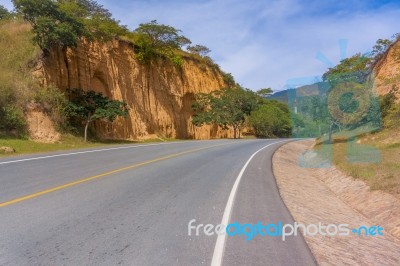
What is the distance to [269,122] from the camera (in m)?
66.6

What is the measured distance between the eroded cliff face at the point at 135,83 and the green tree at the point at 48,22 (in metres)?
2.38

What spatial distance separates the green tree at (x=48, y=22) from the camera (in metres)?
25.3

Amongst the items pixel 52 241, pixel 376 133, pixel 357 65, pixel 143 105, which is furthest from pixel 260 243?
pixel 143 105

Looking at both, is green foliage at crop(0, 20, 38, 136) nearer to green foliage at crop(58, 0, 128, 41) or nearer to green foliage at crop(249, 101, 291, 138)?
green foliage at crop(58, 0, 128, 41)

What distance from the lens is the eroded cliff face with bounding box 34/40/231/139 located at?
3092 centimetres

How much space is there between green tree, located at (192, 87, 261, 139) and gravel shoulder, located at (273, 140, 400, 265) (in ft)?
129

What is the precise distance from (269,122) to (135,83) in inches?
1266

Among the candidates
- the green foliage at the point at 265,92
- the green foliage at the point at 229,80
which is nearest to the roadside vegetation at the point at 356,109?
the green foliage at the point at 229,80

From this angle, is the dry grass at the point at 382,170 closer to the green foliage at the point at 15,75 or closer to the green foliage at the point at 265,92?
the green foliage at the point at 15,75

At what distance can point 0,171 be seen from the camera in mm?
10750

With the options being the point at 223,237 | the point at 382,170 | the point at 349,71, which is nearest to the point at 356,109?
the point at 349,71

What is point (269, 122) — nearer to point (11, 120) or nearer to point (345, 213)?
point (11, 120)

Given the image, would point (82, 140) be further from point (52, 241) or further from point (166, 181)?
point (52, 241)

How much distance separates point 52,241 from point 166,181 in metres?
5.63
